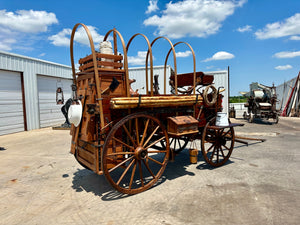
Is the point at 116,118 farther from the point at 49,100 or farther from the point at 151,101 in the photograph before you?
the point at 49,100

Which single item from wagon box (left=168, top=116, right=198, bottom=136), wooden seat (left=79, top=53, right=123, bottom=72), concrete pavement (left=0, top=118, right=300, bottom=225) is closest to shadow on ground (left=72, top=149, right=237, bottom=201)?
concrete pavement (left=0, top=118, right=300, bottom=225)

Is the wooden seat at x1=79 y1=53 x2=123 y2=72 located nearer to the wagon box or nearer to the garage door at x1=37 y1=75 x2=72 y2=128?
the wagon box

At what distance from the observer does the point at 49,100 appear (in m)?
14.1

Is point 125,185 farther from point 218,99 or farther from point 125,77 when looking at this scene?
point 218,99

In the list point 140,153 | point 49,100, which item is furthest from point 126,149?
point 49,100

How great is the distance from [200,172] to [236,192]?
1.14 meters

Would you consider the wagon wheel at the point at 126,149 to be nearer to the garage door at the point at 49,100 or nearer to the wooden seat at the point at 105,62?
the wooden seat at the point at 105,62

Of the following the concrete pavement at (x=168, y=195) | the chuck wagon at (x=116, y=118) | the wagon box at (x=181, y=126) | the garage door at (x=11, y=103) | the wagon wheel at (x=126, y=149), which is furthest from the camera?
the garage door at (x=11, y=103)

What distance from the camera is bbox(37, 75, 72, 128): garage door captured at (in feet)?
44.2

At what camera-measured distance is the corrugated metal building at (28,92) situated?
36.6 ft

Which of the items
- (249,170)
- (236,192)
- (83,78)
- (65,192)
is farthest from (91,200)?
(249,170)

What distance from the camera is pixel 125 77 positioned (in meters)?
3.75

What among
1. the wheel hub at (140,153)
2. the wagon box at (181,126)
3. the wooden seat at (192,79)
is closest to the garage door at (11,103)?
the wooden seat at (192,79)

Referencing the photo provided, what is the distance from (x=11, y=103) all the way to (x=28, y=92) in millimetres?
1265
